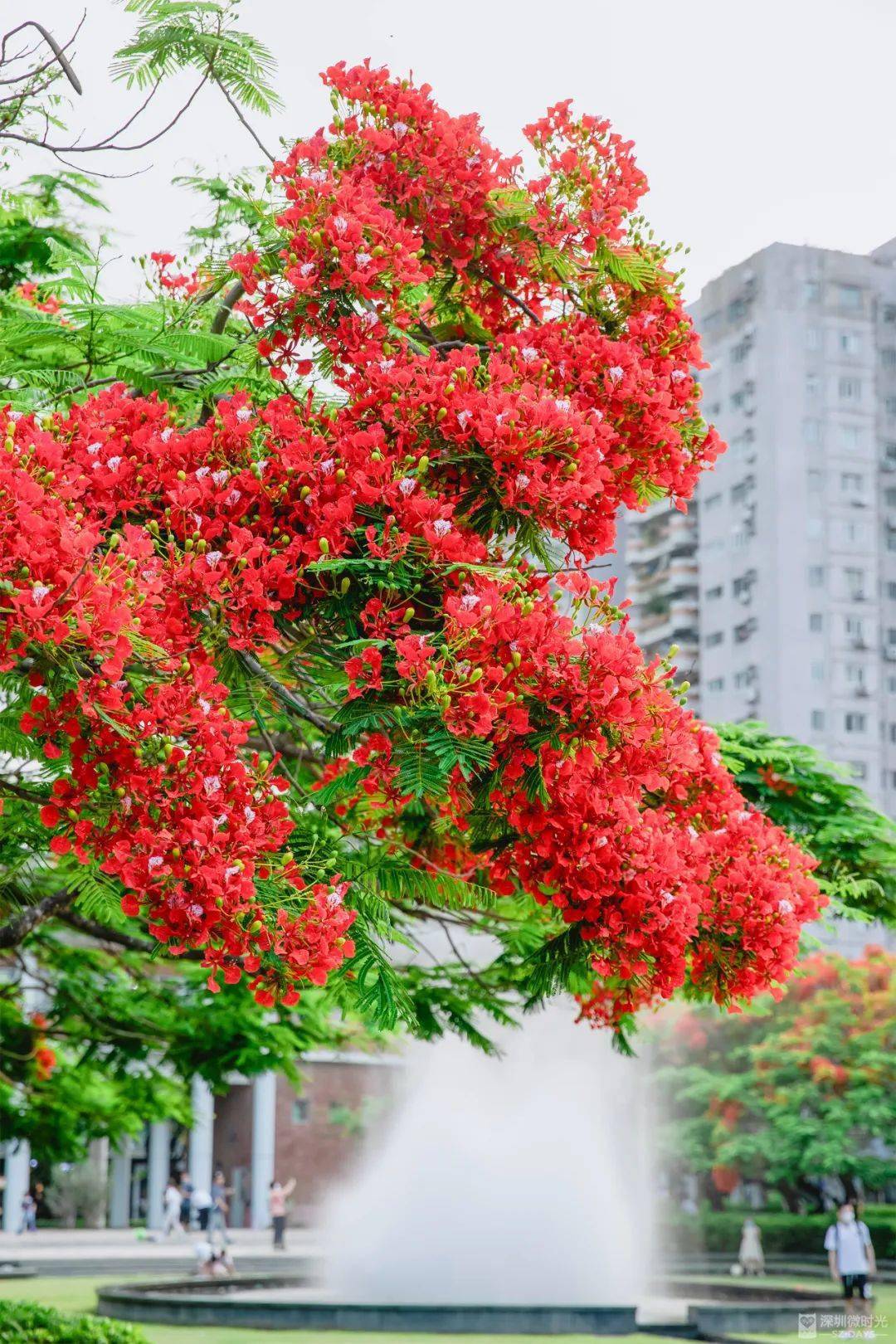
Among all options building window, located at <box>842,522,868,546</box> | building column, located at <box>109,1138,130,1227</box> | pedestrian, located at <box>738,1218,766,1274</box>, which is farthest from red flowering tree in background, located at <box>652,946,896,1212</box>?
building window, located at <box>842,522,868,546</box>

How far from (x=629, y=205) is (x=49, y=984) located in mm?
7519

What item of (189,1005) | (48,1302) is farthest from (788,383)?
(189,1005)

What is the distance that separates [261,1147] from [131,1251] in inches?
465

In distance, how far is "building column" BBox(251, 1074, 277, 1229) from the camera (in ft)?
150

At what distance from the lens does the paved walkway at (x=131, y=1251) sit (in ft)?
90.0

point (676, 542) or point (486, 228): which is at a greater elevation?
point (676, 542)

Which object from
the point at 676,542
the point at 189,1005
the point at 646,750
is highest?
the point at 676,542

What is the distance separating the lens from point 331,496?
17.3 feet

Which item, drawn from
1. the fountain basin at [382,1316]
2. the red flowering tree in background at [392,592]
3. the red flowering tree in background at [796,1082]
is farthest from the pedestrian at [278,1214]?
the red flowering tree in background at [392,592]

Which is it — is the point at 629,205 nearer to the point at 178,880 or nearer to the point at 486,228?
the point at 486,228

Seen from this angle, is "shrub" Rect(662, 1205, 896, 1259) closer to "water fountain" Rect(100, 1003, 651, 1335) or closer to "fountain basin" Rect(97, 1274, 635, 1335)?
"water fountain" Rect(100, 1003, 651, 1335)

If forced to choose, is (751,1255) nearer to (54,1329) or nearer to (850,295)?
(54,1329)

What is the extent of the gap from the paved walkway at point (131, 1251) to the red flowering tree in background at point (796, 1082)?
9.31 metres

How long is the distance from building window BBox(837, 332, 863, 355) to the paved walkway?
3548 cm
